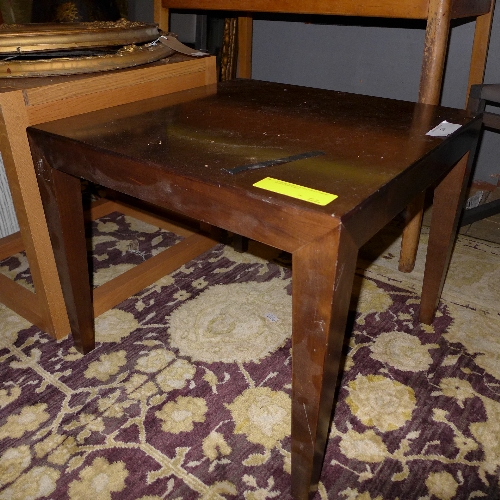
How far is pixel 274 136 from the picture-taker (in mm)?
833

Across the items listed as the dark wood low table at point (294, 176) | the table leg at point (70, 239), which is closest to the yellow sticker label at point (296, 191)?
the dark wood low table at point (294, 176)

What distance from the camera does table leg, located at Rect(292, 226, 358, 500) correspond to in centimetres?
60

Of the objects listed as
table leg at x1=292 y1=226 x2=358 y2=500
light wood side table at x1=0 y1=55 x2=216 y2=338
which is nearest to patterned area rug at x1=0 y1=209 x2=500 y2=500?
light wood side table at x1=0 y1=55 x2=216 y2=338

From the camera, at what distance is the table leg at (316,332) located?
0.60 metres

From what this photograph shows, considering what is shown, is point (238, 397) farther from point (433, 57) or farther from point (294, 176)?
point (433, 57)

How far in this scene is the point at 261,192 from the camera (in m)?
0.63

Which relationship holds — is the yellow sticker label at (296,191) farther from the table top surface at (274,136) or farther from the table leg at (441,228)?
the table leg at (441,228)

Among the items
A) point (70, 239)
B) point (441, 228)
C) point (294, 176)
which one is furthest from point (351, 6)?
point (70, 239)

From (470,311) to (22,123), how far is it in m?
1.16

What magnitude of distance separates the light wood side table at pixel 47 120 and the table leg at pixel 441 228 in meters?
0.64

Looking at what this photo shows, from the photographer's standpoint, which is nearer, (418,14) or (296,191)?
(296,191)

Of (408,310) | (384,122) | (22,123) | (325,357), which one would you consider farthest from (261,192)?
(408,310)

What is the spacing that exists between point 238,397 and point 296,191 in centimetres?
56

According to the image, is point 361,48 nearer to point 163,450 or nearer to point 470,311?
point 470,311
